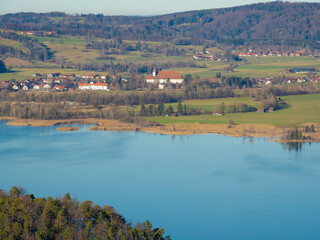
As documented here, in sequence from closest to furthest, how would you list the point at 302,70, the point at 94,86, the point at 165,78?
the point at 94,86 → the point at 165,78 → the point at 302,70

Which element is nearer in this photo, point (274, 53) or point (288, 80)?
point (288, 80)

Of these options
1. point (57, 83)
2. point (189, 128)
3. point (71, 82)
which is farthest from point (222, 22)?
point (189, 128)

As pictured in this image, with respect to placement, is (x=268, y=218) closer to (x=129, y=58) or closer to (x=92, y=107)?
(x=92, y=107)

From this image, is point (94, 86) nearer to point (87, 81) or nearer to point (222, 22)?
point (87, 81)

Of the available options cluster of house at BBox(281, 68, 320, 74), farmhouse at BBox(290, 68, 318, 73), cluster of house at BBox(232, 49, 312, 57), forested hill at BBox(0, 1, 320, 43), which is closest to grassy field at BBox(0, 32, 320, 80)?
cluster of house at BBox(281, 68, 320, 74)

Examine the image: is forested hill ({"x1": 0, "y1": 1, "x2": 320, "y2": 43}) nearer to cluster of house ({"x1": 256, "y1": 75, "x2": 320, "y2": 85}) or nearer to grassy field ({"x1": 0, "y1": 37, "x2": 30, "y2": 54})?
grassy field ({"x1": 0, "y1": 37, "x2": 30, "y2": 54})

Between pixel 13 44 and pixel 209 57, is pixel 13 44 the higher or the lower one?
the higher one
